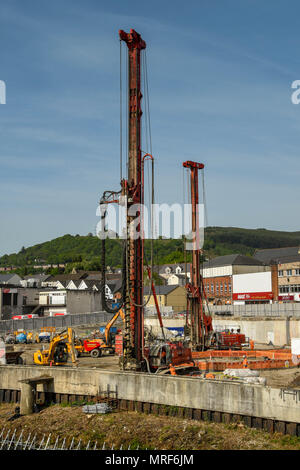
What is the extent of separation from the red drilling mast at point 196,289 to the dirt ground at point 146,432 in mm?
19052

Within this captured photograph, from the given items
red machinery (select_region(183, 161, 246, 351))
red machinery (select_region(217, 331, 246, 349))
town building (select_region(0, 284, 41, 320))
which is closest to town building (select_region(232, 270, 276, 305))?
town building (select_region(0, 284, 41, 320))

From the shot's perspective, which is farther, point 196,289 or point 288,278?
point 288,278

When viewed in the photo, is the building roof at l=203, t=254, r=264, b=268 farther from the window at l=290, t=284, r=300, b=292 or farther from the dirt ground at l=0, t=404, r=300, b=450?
the dirt ground at l=0, t=404, r=300, b=450

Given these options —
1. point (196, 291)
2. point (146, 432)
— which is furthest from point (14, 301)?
point (146, 432)

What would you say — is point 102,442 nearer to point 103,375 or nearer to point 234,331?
point 103,375

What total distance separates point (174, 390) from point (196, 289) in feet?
62.7

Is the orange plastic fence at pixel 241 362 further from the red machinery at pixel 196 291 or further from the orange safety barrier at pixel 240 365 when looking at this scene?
the red machinery at pixel 196 291

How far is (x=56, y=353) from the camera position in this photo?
3253 centimetres

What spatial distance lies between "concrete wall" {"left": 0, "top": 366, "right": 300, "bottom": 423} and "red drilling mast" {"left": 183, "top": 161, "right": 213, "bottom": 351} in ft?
56.8

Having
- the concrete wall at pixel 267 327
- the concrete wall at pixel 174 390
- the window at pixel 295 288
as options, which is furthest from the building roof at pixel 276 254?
the concrete wall at pixel 174 390

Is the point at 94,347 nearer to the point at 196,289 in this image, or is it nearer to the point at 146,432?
the point at 196,289

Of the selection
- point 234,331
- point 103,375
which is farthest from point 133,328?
point 234,331

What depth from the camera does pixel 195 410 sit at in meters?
22.8

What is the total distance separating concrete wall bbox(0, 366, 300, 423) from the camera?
20.8 metres
